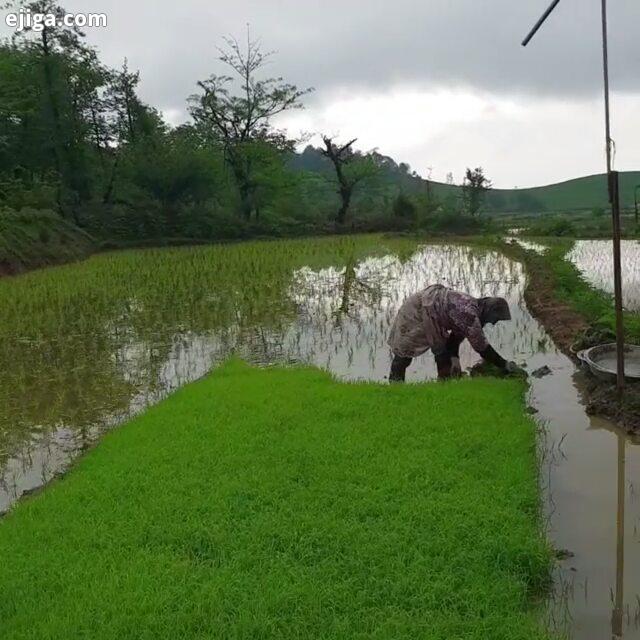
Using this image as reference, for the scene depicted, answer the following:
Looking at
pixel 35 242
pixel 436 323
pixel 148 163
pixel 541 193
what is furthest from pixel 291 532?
pixel 541 193

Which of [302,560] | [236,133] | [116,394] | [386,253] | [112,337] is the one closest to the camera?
[302,560]

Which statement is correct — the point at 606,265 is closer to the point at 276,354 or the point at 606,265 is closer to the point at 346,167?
the point at 276,354

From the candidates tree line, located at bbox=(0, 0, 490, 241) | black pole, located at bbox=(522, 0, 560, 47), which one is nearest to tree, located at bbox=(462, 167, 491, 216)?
tree line, located at bbox=(0, 0, 490, 241)

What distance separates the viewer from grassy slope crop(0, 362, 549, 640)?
109 inches

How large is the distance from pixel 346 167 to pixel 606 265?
2148 cm

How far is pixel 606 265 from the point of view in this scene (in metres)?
15.1

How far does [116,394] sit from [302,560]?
13.3 feet

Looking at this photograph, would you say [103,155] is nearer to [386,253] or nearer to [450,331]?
[386,253]

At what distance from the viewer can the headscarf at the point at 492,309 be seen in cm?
594

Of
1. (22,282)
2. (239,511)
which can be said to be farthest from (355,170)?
(239,511)

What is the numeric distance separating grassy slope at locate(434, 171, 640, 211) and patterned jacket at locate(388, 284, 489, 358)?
55.4 m

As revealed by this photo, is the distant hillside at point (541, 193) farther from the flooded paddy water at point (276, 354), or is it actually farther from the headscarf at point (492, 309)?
the headscarf at point (492, 309)

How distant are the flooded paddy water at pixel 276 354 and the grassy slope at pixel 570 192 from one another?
47.8m

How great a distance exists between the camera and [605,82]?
178 inches
